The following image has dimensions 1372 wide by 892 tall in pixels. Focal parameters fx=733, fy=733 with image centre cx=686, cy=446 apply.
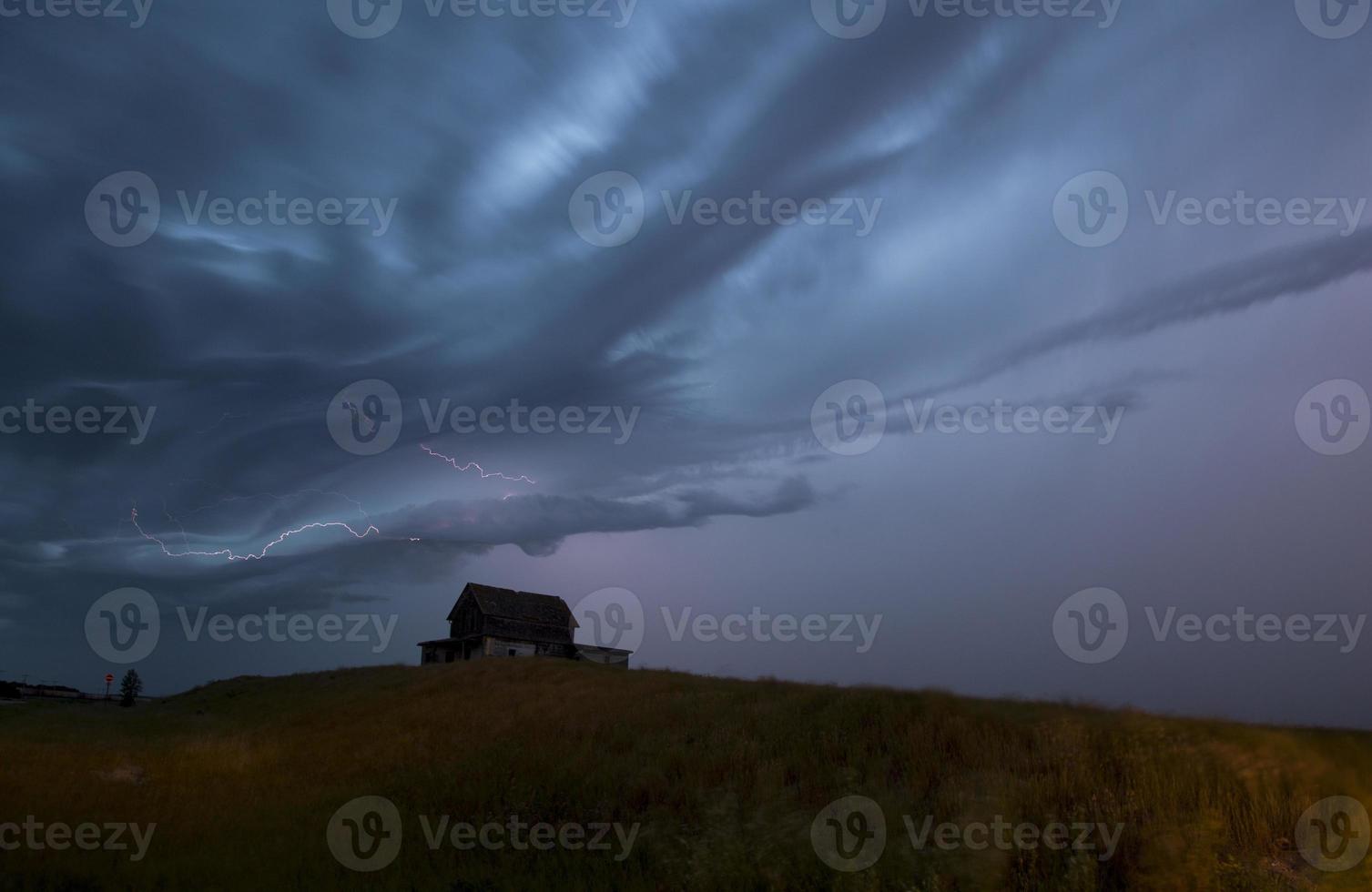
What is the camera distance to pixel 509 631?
50875mm

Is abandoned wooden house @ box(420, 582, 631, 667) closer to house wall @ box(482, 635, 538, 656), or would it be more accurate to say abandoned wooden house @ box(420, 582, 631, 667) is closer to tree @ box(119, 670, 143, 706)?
house wall @ box(482, 635, 538, 656)

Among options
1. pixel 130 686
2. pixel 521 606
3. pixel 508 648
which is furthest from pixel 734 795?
pixel 130 686

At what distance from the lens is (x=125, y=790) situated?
49.9 ft

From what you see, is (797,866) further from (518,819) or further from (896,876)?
(518,819)

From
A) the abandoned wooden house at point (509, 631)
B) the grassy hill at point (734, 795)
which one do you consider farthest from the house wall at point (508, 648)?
the grassy hill at point (734, 795)

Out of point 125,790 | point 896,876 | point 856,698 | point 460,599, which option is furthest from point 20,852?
point 460,599

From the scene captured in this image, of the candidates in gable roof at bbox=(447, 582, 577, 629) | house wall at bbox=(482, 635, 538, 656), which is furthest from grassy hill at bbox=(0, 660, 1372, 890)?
gable roof at bbox=(447, 582, 577, 629)

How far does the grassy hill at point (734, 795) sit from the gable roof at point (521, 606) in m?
29.9

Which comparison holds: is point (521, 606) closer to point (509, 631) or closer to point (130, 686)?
point (509, 631)

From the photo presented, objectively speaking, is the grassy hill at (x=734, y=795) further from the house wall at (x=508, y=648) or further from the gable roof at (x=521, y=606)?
the gable roof at (x=521, y=606)

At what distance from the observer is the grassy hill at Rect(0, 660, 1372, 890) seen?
820 cm

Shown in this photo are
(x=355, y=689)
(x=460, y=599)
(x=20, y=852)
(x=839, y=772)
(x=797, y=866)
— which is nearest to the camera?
(x=797, y=866)

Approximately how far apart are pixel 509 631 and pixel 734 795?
138ft

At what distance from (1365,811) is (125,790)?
2073 centimetres
